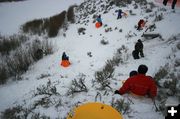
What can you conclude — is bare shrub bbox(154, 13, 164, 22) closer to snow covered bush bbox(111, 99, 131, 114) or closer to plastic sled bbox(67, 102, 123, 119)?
snow covered bush bbox(111, 99, 131, 114)

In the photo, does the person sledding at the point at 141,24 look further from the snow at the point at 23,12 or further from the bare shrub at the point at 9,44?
the snow at the point at 23,12

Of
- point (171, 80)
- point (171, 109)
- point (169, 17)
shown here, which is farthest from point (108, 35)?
point (171, 109)

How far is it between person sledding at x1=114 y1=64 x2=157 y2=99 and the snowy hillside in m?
0.21

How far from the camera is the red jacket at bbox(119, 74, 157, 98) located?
551 centimetres

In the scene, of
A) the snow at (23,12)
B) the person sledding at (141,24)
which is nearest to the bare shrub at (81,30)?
the person sledding at (141,24)

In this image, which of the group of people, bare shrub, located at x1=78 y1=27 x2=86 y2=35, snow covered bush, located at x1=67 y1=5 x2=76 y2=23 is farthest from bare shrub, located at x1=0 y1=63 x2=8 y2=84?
snow covered bush, located at x1=67 y1=5 x2=76 y2=23

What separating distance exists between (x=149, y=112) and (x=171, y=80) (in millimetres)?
1498

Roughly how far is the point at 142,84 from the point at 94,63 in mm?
6510

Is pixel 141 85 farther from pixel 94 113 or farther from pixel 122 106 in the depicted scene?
pixel 94 113

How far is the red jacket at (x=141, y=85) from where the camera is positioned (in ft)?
18.1

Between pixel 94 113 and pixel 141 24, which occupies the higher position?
pixel 141 24

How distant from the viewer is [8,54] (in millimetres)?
15641

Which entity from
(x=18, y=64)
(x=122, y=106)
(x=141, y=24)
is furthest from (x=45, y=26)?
(x=122, y=106)

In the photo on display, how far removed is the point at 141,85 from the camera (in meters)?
5.56
